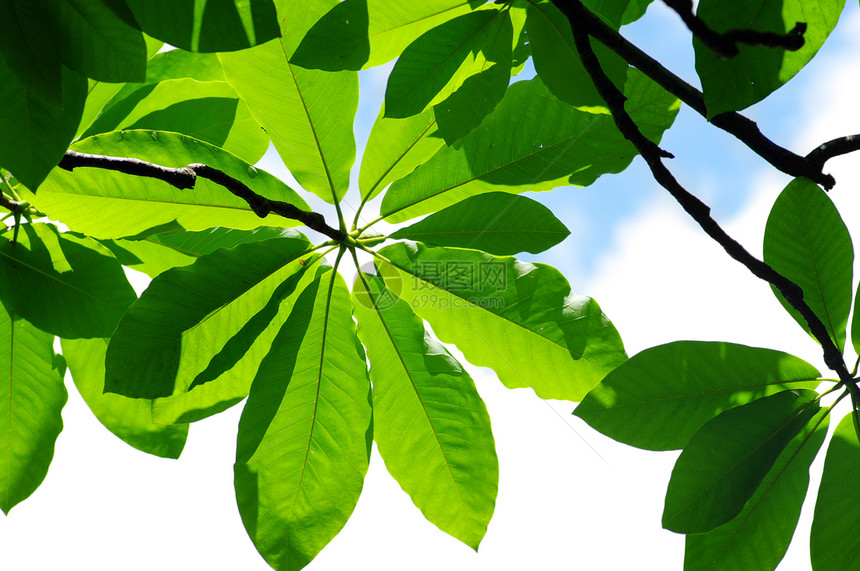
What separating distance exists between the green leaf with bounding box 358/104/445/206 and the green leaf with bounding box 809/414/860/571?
1225 mm

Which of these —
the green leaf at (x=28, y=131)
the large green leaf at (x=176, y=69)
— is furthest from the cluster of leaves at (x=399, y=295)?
the green leaf at (x=28, y=131)

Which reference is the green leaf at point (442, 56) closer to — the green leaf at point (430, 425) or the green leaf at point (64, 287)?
the green leaf at point (430, 425)

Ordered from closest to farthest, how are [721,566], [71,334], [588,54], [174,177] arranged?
[588,54] → [174,177] → [721,566] → [71,334]

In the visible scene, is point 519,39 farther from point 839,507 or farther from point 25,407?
point 25,407

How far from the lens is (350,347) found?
165 cm

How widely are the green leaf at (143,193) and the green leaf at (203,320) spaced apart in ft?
0.44

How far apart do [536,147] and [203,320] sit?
3.05ft

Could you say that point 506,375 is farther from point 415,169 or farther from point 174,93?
point 174,93

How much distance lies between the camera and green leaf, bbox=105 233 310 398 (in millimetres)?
1412

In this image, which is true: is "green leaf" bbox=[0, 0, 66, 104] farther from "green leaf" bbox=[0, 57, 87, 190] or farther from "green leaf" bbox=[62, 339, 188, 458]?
"green leaf" bbox=[62, 339, 188, 458]

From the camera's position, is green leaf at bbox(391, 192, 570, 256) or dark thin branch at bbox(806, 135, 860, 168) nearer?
dark thin branch at bbox(806, 135, 860, 168)

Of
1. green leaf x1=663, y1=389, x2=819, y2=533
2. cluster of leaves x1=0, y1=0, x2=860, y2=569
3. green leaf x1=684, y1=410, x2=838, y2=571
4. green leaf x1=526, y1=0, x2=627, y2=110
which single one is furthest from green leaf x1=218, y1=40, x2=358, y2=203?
green leaf x1=684, y1=410, x2=838, y2=571

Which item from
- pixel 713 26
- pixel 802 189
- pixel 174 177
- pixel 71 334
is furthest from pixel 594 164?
pixel 71 334

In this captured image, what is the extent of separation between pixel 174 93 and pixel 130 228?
18.8 inches
